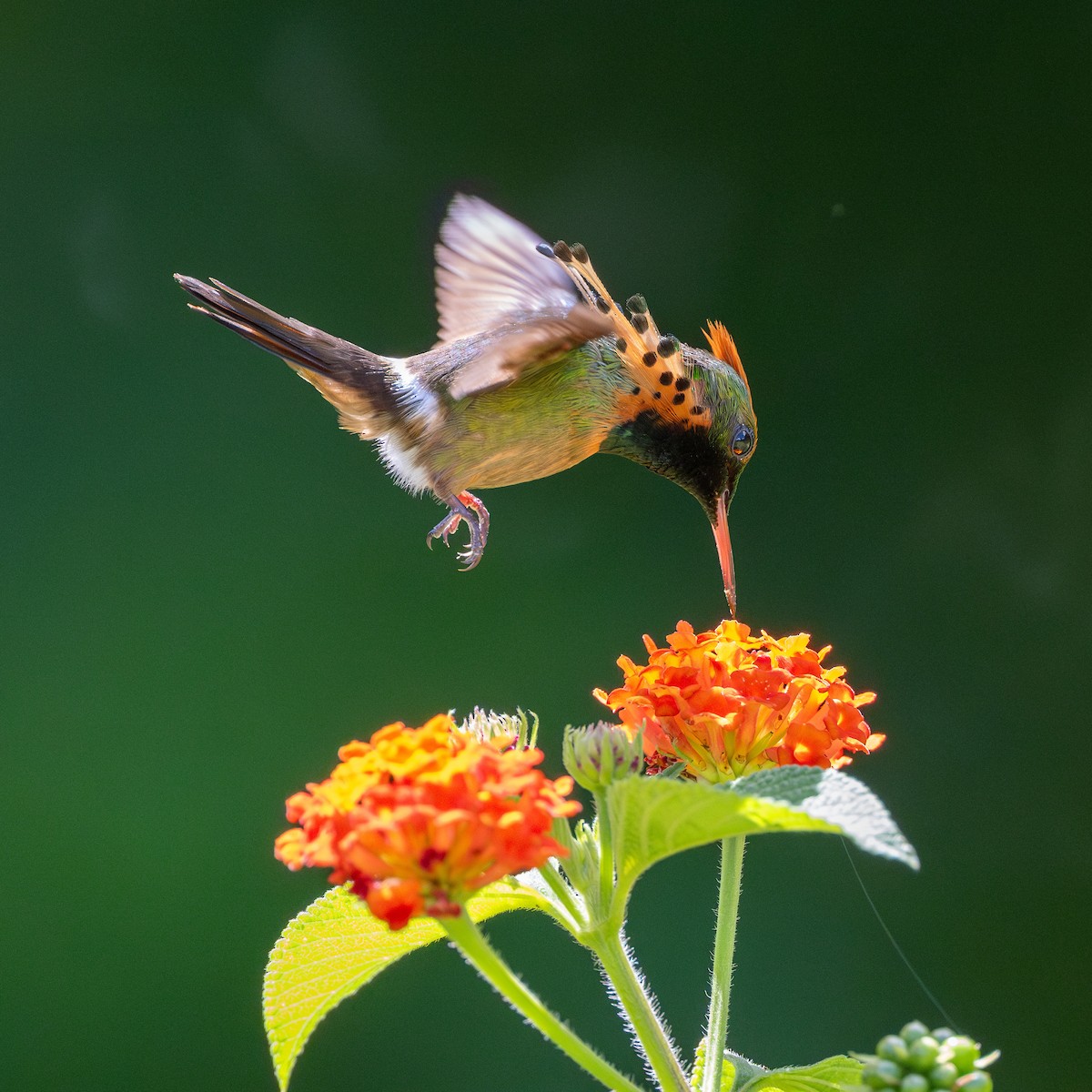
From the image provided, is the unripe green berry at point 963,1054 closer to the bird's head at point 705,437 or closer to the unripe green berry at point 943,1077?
the unripe green berry at point 943,1077

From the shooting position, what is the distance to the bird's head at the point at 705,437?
1.11 meters

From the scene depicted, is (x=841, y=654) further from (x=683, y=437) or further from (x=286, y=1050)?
(x=286, y=1050)

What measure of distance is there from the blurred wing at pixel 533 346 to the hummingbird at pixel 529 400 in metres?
0.14

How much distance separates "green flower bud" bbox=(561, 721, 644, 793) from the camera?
0.61m

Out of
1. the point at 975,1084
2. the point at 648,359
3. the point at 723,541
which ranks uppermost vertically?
the point at 648,359

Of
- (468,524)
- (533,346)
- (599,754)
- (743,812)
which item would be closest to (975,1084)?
(743,812)

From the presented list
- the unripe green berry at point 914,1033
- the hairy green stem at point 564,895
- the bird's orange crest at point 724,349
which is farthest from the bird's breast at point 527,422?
the unripe green berry at point 914,1033

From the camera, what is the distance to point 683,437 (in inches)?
43.8

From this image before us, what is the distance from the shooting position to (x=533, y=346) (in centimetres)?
87

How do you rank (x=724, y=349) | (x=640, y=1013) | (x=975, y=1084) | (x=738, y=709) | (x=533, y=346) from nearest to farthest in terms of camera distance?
(x=975, y=1084), (x=640, y=1013), (x=738, y=709), (x=533, y=346), (x=724, y=349)

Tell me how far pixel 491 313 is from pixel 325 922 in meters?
0.72

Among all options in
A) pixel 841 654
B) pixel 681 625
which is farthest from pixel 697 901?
pixel 681 625

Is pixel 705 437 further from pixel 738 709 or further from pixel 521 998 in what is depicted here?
pixel 521 998

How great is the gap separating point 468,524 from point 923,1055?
2.25ft
